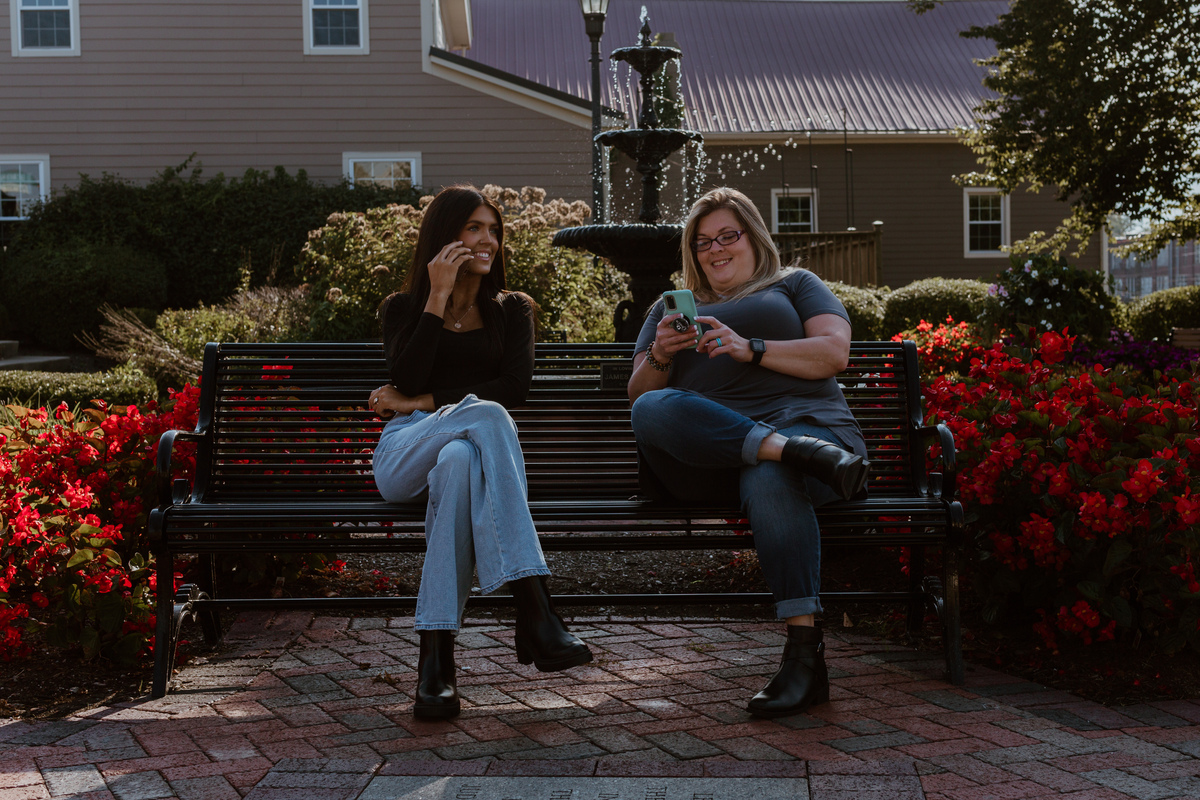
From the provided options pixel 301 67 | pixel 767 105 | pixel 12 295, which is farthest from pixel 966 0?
pixel 12 295

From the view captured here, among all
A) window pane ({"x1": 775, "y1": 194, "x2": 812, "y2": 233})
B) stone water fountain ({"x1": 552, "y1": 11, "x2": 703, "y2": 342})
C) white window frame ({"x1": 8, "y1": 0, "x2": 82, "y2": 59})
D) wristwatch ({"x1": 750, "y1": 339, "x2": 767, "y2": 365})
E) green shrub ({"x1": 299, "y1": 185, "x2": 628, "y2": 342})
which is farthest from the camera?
window pane ({"x1": 775, "y1": 194, "x2": 812, "y2": 233})

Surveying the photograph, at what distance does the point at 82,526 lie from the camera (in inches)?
135

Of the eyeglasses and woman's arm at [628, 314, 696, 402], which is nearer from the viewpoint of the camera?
woman's arm at [628, 314, 696, 402]

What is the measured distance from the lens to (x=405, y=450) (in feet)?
10.8

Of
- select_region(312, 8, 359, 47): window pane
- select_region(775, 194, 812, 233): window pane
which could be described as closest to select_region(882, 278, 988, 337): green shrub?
select_region(775, 194, 812, 233): window pane

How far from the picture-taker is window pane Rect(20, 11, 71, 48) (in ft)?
55.3

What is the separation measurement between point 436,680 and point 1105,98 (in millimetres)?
13204

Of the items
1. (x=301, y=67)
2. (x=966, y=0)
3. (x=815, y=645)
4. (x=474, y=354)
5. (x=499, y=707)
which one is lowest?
(x=499, y=707)

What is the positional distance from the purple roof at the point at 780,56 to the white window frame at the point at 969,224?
1.37m

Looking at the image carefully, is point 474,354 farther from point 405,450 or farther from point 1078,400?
point 1078,400

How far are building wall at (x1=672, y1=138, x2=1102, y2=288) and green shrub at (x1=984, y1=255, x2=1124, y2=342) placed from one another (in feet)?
35.1

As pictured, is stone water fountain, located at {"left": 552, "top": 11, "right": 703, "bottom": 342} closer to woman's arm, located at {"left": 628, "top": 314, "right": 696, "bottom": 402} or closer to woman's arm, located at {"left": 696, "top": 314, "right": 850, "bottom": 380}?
woman's arm, located at {"left": 628, "top": 314, "right": 696, "bottom": 402}

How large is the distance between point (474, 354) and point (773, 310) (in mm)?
950

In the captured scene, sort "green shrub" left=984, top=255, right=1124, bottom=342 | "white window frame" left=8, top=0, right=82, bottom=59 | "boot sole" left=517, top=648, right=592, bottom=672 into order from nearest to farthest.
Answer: "boot sole" left=517, top=648, right=592, bottom=672
"green shrub" left=984, top=255, right=1124, bottom=342
"white window frame" left=8, top=0, right=82, bottom=59
